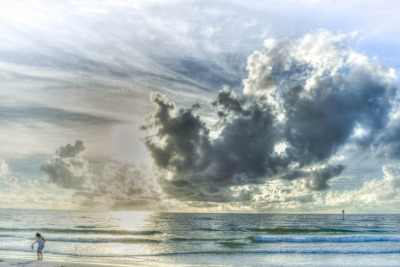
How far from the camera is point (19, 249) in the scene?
1411 inches

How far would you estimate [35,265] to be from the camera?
23.5 metres

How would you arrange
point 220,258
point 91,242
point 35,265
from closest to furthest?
point 35,265, point 220,258, point 91,242

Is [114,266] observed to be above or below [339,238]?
above

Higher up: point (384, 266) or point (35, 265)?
point (35, 265)

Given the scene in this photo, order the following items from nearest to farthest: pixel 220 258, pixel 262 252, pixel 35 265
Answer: pixel 35 265 → pixel 220 258 → pixel 262 252

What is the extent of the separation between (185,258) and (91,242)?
1965cm

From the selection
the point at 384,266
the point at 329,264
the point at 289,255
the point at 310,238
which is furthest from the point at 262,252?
the point at 310,238

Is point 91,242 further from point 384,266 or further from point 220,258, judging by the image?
point 384,266

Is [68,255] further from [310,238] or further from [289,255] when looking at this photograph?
[310,238]

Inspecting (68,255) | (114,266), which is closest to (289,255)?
(114,266)

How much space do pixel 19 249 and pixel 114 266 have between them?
58.5 feet

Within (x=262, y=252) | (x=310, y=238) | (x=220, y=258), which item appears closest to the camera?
(x=220, y=258)

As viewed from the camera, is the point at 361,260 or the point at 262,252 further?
the point at 262,252

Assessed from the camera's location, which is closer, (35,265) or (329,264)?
(35,265)
